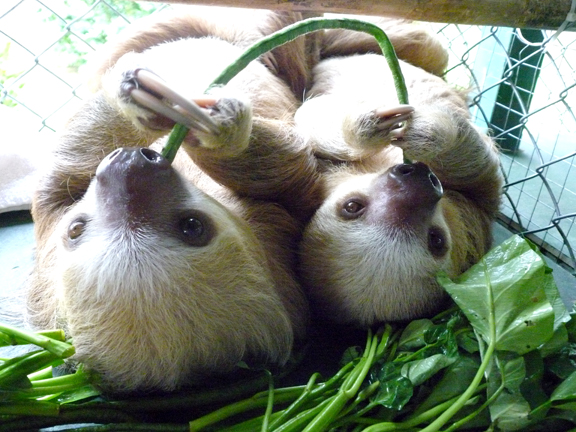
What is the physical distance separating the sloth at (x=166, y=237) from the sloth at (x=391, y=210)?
0.67 feet

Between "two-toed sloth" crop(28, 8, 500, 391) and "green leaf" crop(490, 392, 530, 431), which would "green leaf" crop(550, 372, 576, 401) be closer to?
"green leaf" crop(490, 392, 530, 431)

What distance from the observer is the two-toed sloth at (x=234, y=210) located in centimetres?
190

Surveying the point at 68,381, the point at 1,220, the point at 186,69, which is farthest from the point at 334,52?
the point at 68,381

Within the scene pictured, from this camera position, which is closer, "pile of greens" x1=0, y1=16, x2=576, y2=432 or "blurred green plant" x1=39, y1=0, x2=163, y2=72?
"pile of greens" x1=0, y1=16, x2=576, y2=432

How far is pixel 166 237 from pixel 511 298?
1312mm

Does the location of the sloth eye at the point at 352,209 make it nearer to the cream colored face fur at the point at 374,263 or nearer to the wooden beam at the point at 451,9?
the cream colored face fur at the point at 374,263

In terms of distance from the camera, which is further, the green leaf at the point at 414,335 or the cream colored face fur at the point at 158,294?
the green leaf at the point at 414,335

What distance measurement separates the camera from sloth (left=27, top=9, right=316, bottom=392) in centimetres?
187

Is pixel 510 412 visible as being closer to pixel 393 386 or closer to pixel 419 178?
pixel 393 386

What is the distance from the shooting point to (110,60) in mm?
3512

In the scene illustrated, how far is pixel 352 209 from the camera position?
2.59 m

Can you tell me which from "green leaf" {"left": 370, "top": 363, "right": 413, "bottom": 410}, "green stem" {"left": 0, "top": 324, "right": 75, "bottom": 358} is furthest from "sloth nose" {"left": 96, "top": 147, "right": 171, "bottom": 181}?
"green leaf" {"left": 370, "top": 363, "right": 413, "bottom": 410}

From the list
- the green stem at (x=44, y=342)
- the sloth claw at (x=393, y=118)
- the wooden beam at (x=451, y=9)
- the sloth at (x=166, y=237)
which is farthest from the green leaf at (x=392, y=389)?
the wooden beam at (x=451, y=9)

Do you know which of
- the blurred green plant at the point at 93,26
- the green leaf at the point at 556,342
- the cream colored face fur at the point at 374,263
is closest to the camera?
the green leaf at the point at 556,342
